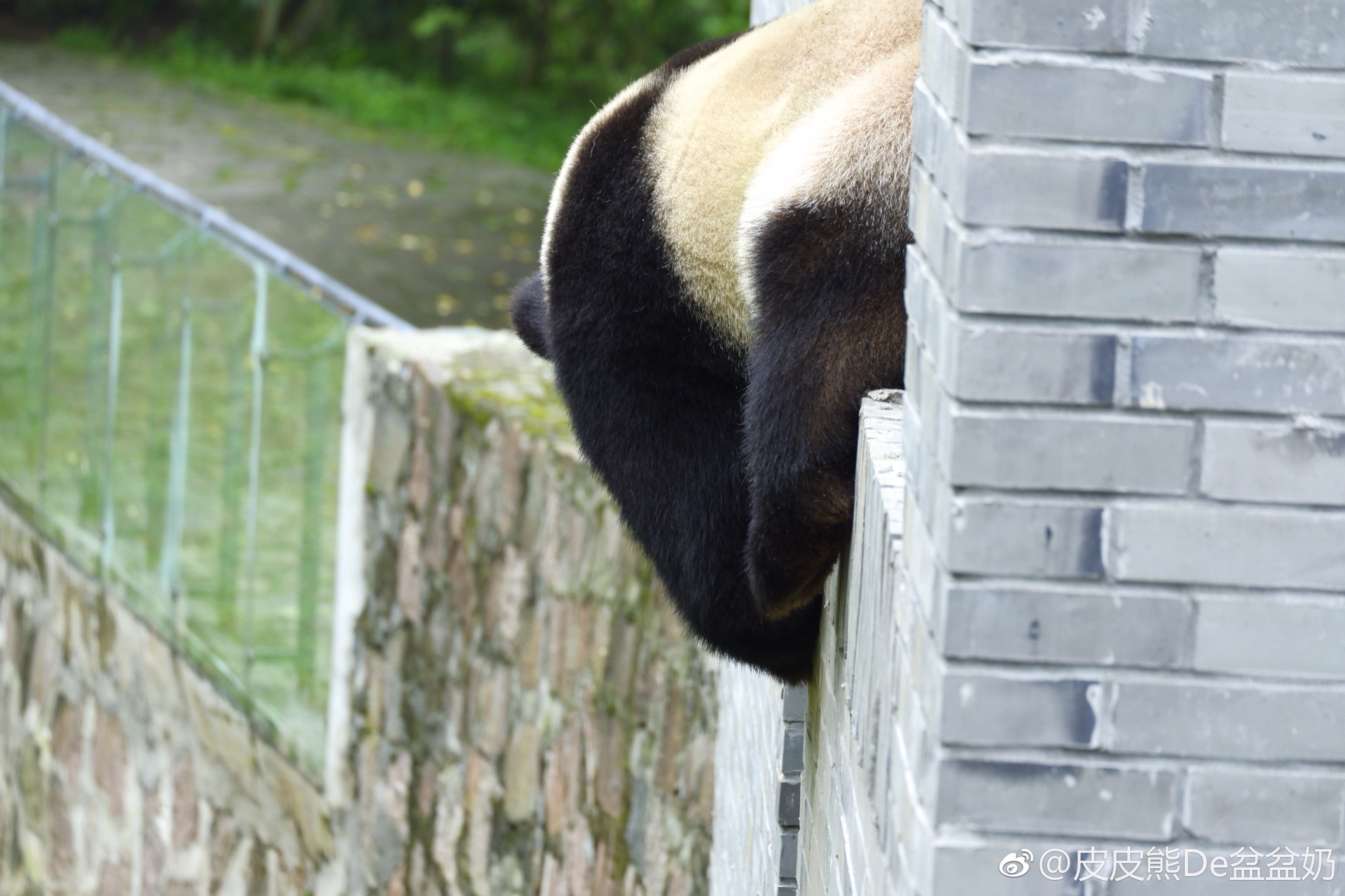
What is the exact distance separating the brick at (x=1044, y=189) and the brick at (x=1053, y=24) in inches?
3.4

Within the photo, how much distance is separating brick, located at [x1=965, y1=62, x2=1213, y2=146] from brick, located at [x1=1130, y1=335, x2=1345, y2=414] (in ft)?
0.54

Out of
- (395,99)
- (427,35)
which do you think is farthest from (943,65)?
(427,35)

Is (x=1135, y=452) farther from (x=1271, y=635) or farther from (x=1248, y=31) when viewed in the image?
(x=1248, y=31)

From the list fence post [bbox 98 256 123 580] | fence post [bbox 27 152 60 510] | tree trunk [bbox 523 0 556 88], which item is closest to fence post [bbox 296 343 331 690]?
fence post [bbox 98 256 123 580]

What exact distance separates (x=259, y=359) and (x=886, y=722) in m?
4.84

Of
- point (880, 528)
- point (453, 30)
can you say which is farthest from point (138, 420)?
point (453, 30)

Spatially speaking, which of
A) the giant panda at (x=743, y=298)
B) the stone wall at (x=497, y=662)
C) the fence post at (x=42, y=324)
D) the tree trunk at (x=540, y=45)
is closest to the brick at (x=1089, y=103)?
the giant panda at (x=743, y=298)

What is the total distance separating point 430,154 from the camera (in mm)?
14680

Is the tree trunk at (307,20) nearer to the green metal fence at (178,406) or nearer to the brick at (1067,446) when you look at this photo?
the green metal fence at (178,406)

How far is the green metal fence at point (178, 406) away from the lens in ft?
19.5

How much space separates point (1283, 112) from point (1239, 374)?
0.21 meters

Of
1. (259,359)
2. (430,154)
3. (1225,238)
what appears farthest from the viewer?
(430,154)

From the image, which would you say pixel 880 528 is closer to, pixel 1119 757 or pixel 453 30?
pixel 1119 757

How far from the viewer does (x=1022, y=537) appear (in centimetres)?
136
